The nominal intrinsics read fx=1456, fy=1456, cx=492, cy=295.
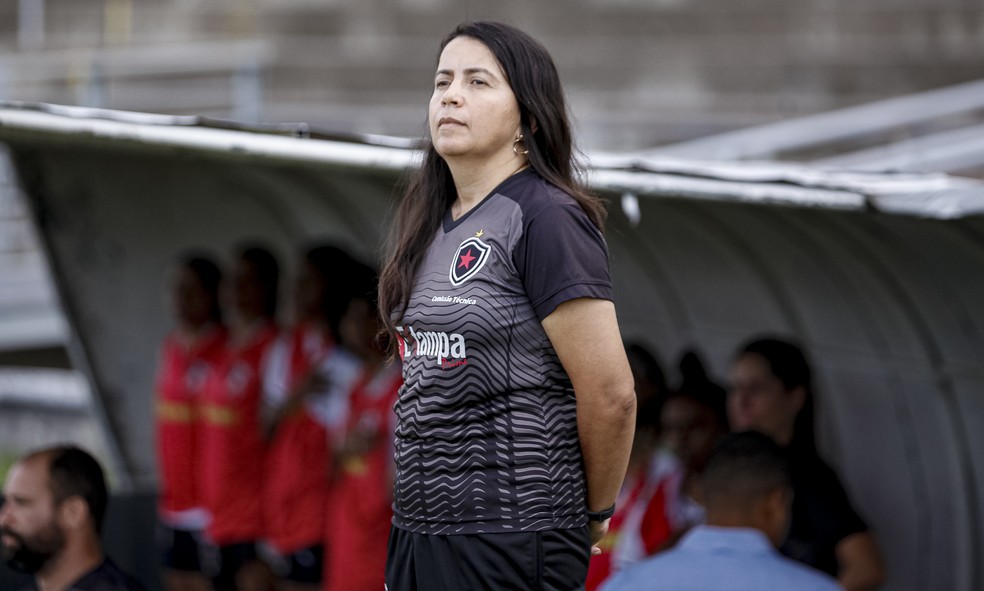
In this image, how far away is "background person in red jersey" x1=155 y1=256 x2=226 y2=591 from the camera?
22.0ft

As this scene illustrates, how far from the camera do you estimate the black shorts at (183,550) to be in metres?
6.70

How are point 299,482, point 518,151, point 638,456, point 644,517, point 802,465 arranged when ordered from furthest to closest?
point 299,482
point 638,456
point 644,517
point 802,465
point 518,151

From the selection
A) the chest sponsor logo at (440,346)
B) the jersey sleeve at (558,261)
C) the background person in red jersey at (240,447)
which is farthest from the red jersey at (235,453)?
the jersey sleeve at (558,261)

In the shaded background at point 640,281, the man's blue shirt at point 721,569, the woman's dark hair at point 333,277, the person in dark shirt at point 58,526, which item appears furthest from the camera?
the woman's dark hair at point 333,277

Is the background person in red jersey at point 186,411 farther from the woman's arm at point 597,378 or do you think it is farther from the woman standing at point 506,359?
the woman's arm at point 597,378

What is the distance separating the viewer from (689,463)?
18.3 ft

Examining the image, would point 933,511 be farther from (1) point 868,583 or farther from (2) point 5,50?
(2) point 5,50

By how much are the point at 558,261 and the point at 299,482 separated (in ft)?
11.4

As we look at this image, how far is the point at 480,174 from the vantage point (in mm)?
3104

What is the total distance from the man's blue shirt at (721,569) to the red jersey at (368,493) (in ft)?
5.23

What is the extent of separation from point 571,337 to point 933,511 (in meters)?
3.29

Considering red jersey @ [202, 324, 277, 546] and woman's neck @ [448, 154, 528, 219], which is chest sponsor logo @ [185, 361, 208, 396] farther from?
woman's neck @ [448, 154, 528, 219]

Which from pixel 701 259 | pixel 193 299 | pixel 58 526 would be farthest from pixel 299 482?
pixel 701 259

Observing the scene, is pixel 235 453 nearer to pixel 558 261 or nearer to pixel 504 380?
pixel 504 380
